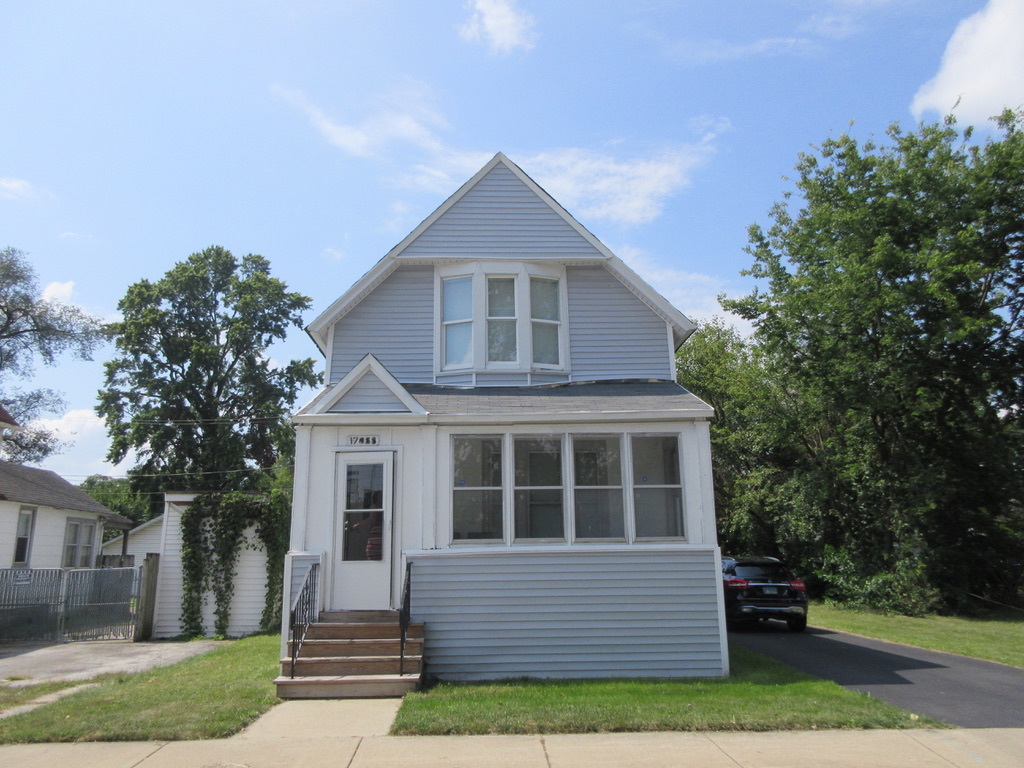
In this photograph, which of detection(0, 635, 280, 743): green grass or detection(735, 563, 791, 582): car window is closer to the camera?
detection(0, 635, 280, 743): green grass

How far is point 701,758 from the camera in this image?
642 centimetres

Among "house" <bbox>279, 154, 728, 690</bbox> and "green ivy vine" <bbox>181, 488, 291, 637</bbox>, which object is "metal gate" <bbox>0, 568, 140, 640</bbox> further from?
"house" <bbox>279, 154, 728, 690</bbox>

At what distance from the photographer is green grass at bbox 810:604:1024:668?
510 inches

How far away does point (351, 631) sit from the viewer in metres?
9.77

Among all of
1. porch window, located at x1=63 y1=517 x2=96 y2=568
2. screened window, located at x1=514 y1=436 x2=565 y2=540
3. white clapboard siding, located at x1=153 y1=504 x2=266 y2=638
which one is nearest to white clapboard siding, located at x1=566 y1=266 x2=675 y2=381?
screened window, located at x1=514 y1=436 x2=565 y2=540

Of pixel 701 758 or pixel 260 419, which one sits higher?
pixel 260 419

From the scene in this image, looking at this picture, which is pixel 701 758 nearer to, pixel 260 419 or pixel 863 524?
pixel 863 524

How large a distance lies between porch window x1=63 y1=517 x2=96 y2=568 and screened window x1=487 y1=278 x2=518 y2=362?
2027 cm

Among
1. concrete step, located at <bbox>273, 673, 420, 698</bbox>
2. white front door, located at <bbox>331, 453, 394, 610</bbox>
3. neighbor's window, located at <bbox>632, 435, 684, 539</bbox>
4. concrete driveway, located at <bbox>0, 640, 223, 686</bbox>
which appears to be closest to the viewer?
concrete step, located at <bbox>273, 673, 420, 698</bbox>

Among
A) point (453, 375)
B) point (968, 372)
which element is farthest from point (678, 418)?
point (968, 372)

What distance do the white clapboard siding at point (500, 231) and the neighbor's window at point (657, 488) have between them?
373 centimetres

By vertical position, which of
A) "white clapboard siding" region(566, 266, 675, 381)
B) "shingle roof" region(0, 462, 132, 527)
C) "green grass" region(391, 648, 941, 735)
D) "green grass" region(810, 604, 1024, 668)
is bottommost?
"green grass" region(810, 604, 1024, 668)

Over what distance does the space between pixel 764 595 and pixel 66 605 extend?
1525cm

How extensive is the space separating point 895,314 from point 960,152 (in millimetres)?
5558
